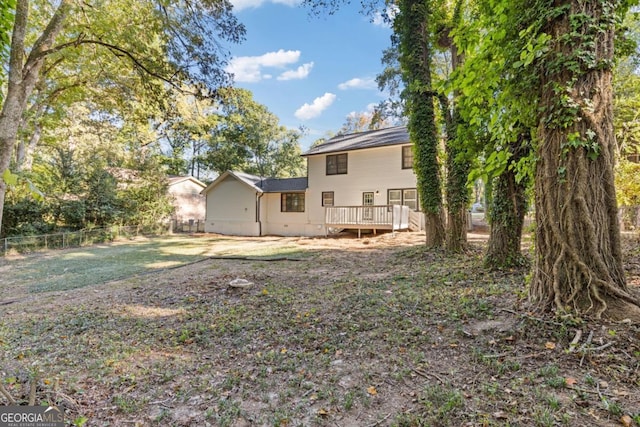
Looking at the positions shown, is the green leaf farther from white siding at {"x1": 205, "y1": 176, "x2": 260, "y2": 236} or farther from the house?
white siding at {"x1": 205, "y1": 176, "x2": 260, "y2": 236}

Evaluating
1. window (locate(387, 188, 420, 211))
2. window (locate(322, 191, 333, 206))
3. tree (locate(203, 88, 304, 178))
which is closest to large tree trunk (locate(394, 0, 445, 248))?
window (locate(387, 188, 420, 211))

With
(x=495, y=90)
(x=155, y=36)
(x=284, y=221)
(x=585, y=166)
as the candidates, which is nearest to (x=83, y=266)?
(x=155, y=36)

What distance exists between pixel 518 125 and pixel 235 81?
708 cm

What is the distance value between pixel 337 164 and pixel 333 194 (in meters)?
1.78

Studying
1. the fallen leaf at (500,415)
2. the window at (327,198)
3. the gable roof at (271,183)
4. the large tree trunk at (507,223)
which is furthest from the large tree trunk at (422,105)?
the gable roof at (271,183)

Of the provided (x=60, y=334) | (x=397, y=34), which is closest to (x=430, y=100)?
(x=397, y=34)

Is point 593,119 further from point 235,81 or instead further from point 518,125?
point 235,81

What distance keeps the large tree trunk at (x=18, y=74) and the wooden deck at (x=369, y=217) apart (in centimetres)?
1218

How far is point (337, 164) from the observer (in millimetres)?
18141

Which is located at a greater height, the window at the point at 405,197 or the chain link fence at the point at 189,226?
the window at the point at 405,197

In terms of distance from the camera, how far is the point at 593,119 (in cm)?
Result: 288

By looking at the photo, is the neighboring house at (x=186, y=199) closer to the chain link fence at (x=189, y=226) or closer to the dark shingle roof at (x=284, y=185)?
the chain link fence at (x=189, y=226)

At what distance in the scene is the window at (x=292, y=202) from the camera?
19.3 meters

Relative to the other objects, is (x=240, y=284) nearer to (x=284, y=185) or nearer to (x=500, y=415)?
(x=500, y=415)
